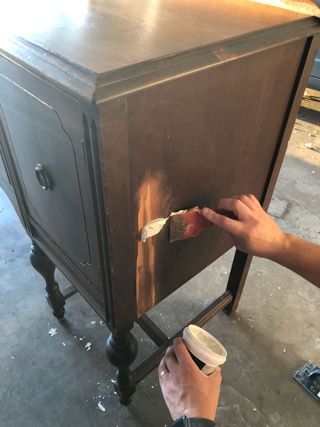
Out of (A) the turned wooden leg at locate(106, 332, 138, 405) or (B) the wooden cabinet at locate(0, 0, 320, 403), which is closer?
(B) the wooden cabinet at locate(0, 0, 320, 403)

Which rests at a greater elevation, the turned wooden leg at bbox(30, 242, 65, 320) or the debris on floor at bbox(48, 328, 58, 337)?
the turned wooden leg at bbox(30, 242, 65, 320)

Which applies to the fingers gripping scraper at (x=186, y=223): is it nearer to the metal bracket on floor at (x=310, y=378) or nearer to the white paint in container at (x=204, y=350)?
the white paint in container at (x=204, y=350)

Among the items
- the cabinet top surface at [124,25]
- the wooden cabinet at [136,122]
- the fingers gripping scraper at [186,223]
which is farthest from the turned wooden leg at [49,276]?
the cabinet top surface at [124,25]

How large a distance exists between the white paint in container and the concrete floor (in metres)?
0.50

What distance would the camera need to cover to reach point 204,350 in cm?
64

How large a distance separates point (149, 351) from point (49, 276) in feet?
1.36

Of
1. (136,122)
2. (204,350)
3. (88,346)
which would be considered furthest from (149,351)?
(136,122)

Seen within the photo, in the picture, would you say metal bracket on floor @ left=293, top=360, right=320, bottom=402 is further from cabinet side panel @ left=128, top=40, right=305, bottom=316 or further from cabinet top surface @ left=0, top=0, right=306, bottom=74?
cabinet top surface @ left=0, top=0, right=306, bottom=74

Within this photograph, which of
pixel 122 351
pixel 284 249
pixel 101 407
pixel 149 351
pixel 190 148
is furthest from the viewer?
pixel 149 351

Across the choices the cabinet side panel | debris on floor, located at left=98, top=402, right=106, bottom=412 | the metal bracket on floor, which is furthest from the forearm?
debris on floor, located at left=98, top=402, right=106, bottom=412

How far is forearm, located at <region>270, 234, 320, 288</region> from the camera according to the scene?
2.41ft

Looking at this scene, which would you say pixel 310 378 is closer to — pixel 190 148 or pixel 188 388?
pixel 188 388

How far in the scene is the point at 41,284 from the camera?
1.41 m

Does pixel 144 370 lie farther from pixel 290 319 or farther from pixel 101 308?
pixel 290 319
